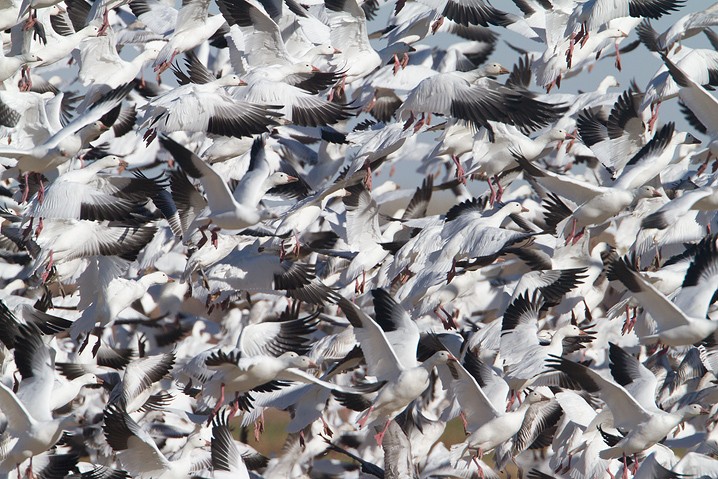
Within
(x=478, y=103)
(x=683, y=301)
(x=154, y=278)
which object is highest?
(x=478, y=103)

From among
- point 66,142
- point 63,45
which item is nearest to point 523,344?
point 66,142

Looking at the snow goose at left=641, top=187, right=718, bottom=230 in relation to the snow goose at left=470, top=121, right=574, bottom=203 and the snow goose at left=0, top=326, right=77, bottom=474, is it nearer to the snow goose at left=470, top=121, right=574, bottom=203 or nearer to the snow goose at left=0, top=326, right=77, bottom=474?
the snow goose at left=470, top=121, right=574, bottom=203

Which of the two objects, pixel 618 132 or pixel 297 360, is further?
pixel 618 132

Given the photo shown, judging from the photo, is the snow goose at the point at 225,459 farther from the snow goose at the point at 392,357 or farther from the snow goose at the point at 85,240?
the snow goose at the point at 85,240

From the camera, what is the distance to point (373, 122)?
12953mm

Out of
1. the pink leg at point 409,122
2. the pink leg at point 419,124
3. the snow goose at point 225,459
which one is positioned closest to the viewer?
the snow goose at point 225,459

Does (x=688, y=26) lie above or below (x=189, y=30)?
above

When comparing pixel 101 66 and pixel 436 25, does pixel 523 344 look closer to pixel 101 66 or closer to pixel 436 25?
pixel 436 25

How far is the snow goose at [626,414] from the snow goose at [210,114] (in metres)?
2.90

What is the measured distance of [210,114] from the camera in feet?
29.0

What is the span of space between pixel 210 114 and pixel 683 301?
3948 mm

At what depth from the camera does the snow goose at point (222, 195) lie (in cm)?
817

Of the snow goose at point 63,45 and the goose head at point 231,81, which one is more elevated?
the goose head at point 231,81

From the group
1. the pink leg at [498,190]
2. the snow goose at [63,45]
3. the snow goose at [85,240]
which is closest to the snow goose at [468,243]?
the pink leg at [498,190]
